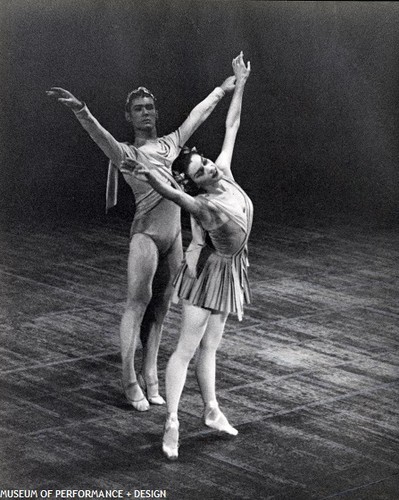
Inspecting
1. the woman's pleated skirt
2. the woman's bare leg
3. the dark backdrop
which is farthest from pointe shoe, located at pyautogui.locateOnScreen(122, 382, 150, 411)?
the dark backdrop

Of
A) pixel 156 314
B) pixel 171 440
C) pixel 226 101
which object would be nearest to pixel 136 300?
pixel 156 314

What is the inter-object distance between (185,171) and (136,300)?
3.00 feet

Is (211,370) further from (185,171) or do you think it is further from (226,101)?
(226,101)

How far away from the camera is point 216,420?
5664 mm

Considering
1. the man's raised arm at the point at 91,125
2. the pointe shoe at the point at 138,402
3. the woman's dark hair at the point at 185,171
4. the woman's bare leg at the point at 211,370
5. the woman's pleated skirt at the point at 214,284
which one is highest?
the man's raised arm at the point at 91,125

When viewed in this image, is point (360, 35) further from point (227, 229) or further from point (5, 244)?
point (227, 229)

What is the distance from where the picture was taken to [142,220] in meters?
6.02

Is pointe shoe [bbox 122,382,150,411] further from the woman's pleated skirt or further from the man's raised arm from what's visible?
the man's raised arm

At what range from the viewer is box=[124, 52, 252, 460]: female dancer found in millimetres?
5332

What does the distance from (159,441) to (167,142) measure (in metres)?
1.51

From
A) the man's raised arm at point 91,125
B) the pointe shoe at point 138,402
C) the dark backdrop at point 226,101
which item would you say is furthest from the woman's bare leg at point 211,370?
the dark backdrop at point 226,101

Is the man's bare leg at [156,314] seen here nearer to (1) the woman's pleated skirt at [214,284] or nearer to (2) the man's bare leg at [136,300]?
(2) the man's bare leg at [136,300]

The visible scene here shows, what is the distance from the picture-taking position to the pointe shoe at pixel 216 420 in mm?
5648

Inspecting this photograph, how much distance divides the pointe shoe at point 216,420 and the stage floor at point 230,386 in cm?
5
